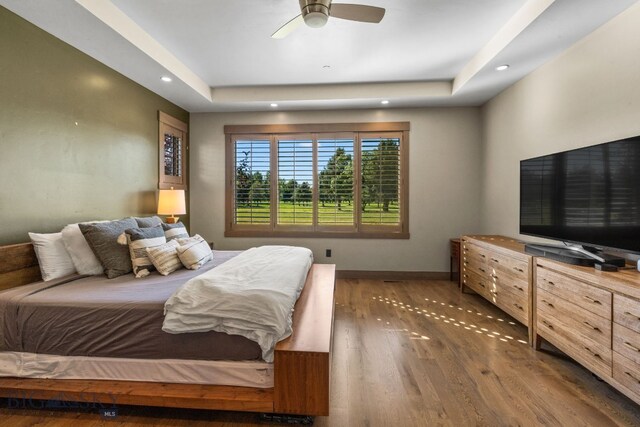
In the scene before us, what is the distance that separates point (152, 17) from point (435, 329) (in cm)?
385

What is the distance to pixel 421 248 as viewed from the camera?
468 cm

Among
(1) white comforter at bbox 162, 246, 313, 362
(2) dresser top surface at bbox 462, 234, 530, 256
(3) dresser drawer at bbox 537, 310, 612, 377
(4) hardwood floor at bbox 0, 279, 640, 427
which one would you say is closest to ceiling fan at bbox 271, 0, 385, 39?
(1) white comforter at bbox 162, 246, 313, 362

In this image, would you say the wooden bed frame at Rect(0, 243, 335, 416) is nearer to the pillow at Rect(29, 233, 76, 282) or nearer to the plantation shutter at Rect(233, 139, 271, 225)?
the pillow at Rect(29, 233, 76, 282)

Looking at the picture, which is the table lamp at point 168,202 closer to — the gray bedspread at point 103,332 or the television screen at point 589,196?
the gray bedspread at point 103,332

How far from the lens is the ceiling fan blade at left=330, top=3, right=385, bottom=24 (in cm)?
209

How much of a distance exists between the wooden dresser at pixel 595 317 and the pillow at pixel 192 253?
2892 mm

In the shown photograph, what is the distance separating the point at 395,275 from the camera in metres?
4.70

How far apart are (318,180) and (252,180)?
1078mm

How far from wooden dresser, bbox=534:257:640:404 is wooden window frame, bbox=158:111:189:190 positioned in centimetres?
442

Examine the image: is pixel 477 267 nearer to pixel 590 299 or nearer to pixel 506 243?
pixel 506 243

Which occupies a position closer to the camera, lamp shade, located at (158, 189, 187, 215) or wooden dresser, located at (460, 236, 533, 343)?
wooden dresser, located at (460, 236, 533, 343)

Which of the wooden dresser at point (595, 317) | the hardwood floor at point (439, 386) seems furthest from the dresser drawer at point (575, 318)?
the hardwood floor at point (439, 386)

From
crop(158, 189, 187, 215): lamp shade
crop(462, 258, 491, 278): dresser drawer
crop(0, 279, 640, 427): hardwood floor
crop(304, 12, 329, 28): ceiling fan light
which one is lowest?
crop(0, 279, 640, 427): hardwood floor

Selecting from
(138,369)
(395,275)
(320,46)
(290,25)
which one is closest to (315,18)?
(290,25)
